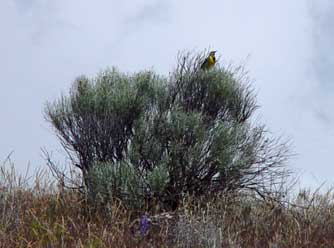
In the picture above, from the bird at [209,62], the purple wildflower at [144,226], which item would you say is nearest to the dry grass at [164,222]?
the purple wildflower at [144,226]

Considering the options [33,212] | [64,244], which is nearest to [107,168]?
[33,212]

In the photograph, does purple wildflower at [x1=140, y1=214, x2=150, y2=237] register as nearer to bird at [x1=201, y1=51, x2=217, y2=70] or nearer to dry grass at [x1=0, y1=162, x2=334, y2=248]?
dry grass at [x1=0, y1=162, x2=334, y2=248]

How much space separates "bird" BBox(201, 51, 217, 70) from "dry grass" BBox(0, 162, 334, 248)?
2.13 meters

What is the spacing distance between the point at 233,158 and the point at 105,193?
1948 millimetres

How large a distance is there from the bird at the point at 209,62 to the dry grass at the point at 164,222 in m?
2.13

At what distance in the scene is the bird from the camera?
506 inches

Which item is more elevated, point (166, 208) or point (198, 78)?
point (198, 78)

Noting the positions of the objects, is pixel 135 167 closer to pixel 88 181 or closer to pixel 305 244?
pixel 88 181

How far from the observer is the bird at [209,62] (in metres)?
12.9

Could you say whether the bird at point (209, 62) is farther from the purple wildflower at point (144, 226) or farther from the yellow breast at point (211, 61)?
the purple wildflower at point (144, 226)

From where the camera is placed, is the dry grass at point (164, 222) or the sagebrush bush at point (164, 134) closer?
the dry grass at point (164, 222)

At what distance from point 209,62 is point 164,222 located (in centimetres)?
353

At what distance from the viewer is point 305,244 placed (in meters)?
9.42

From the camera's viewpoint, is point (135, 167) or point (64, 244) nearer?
point (64, 244)
